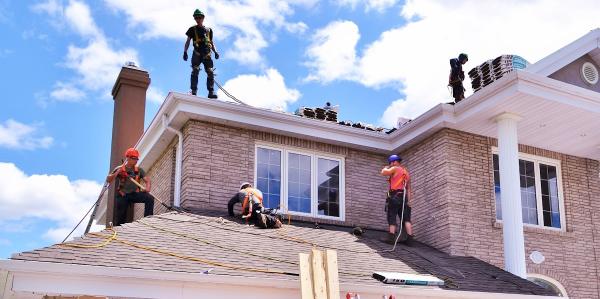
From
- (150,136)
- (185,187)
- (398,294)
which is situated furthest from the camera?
(150,136)

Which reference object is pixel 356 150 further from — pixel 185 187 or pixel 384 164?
pixel 185 187

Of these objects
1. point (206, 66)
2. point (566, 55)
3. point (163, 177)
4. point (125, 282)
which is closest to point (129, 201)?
point (163, 177)

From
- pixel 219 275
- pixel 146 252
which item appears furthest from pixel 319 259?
pixel 146 252

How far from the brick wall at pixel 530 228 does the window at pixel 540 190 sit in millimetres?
156

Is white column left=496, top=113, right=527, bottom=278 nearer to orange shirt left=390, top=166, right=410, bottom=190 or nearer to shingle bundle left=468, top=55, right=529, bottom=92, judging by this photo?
shingle bundle left=468, top=55, right=529, bottom=92

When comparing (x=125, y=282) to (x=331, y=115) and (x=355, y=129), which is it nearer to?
(x=355, y=129)

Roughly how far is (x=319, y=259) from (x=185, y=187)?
4.64 m

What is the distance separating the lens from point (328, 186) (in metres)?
14.5

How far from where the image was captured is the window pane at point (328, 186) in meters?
14.3

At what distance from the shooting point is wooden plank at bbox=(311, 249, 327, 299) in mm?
8695

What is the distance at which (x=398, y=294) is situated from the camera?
388 inches

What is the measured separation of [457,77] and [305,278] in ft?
26.3

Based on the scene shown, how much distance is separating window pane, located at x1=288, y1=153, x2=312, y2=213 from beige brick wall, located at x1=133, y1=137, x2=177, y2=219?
2269mm

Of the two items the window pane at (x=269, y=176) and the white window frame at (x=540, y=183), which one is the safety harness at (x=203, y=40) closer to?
the window pane at (x=269, y=176)
